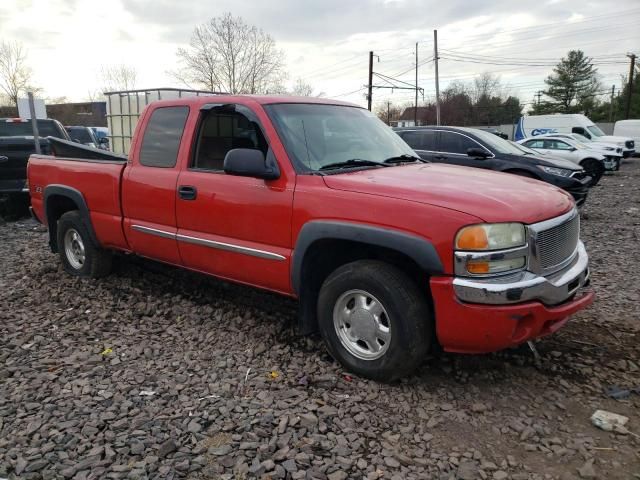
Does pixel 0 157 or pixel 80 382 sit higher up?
pixel 0 157

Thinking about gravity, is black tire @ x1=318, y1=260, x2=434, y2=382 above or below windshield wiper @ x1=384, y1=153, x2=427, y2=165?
below

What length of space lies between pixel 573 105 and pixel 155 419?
223 ft

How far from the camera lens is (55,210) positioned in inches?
233

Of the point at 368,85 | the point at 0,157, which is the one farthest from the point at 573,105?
the point at 0,157

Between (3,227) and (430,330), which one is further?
(3,227)

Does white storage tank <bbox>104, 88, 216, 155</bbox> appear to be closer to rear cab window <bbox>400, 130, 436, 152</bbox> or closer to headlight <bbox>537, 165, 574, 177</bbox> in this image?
rear cab window <bbox>400, 130, 436, 152</bbox>

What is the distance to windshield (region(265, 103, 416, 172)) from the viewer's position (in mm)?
3785

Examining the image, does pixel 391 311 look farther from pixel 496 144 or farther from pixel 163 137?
pixel 496 144

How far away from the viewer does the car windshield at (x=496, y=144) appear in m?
9.65

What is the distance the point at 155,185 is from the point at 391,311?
246cm

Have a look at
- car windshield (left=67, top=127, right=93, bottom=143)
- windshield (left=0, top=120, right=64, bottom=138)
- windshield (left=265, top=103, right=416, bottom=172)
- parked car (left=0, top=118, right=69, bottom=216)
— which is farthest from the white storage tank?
windshield (left=265, top=103, right=416, bottom=172)

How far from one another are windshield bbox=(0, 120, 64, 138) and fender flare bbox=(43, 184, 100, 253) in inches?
241

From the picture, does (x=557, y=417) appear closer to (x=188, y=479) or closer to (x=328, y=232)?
(x=328, y=232)

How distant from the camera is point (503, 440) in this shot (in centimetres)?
286
